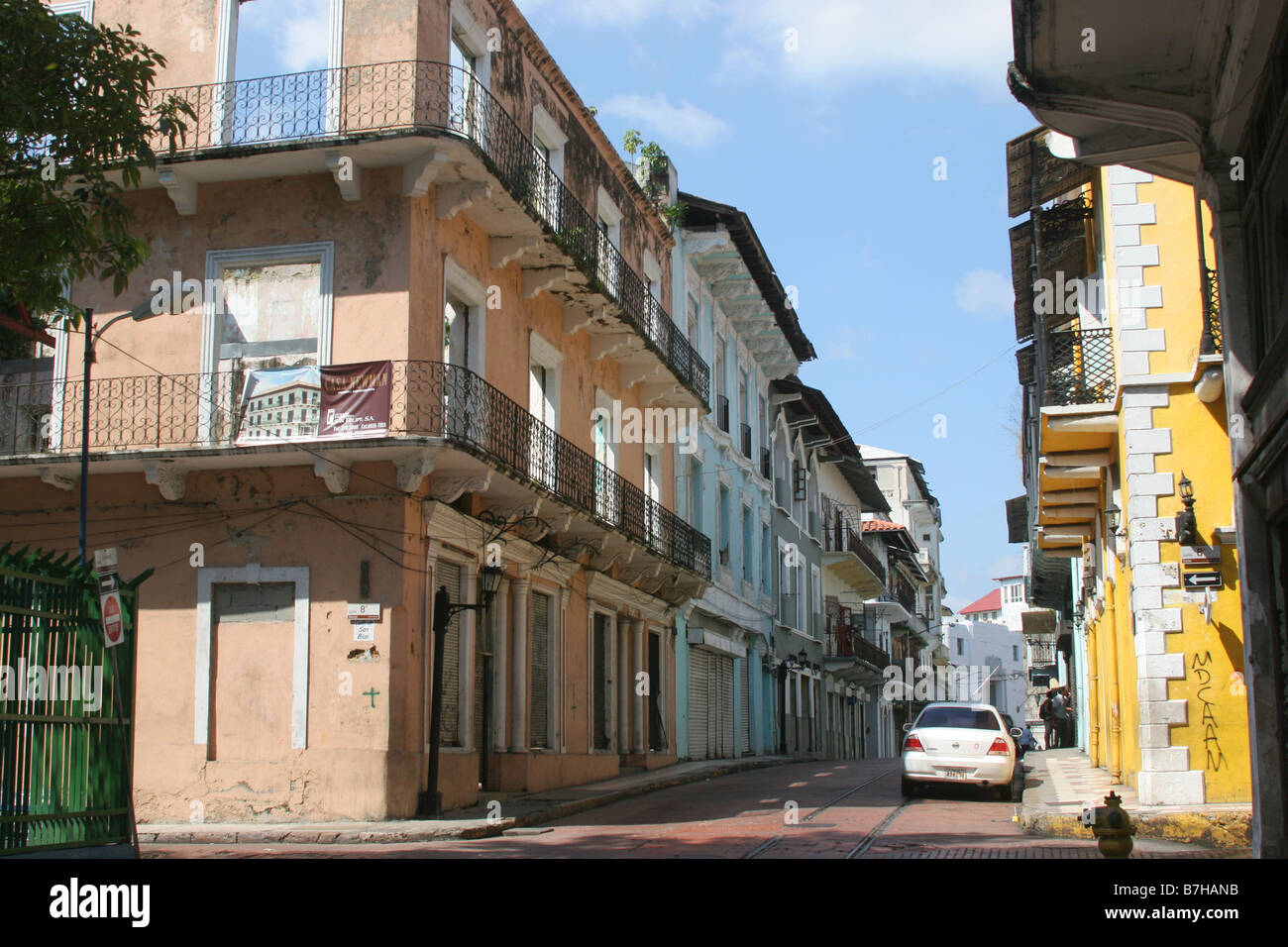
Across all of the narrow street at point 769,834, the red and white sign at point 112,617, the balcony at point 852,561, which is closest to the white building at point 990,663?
the balcony at point 852,561

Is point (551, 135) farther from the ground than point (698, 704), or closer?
farther from the ground

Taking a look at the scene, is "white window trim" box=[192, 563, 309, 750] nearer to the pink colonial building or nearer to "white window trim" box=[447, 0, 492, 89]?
the pink colonial building

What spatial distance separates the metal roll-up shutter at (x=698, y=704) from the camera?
2958 centimetres

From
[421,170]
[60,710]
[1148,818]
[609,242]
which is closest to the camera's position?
[60,710]

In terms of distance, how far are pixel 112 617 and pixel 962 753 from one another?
40.0 ft

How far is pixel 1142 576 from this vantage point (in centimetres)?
1530

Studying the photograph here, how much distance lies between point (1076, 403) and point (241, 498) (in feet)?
34.2

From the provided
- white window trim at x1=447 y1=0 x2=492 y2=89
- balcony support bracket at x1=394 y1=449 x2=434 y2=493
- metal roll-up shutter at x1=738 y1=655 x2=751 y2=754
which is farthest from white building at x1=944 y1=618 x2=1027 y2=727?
balcony support bracket at x1=394 y1=449 x2=434 y2=493

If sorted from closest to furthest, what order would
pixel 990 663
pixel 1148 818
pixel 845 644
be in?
pixel 1148 818 < pixel 845 644 < pixel 990 663

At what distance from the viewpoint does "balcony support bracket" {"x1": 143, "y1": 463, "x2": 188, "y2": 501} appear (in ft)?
56.3

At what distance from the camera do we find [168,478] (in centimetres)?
1728

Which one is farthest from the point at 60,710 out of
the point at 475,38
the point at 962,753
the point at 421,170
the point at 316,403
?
the point at 962,753

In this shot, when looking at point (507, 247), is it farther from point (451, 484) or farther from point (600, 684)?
point (600, 684)

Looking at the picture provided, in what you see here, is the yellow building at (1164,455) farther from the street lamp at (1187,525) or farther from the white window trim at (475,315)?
the white window trim at (475,315)
